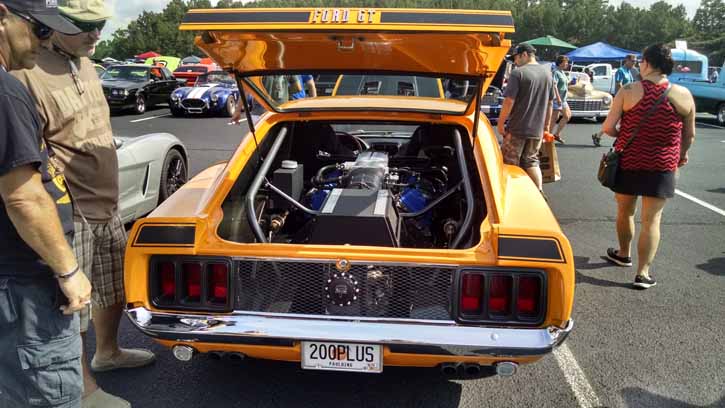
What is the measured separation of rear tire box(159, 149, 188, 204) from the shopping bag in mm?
3903

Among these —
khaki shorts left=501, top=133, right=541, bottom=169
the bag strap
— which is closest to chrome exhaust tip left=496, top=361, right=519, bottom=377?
the bag strap

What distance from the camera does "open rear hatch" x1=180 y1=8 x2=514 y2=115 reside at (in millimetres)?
2213

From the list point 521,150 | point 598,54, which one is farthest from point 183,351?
point 598,54

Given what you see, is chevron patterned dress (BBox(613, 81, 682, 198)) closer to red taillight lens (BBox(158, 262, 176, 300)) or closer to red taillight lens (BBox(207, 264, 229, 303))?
red taillight lens (BBox(207, 264, 229, 303))

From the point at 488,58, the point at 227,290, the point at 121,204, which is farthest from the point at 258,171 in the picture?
the point at 121,204

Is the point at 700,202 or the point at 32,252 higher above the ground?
the point at 32,252

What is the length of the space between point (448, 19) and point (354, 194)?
1.02 metres

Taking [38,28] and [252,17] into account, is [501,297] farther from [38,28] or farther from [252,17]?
[38,28]

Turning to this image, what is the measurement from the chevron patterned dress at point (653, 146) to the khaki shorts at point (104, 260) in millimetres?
3500

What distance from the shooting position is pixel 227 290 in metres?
2.41

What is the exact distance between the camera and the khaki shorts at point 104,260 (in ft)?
8.28

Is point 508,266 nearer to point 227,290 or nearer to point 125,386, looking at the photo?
point 227,290

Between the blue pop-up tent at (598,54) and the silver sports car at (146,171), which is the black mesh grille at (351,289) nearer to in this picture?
the silver sports car at (146,171)

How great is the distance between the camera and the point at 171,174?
567 centimetres
